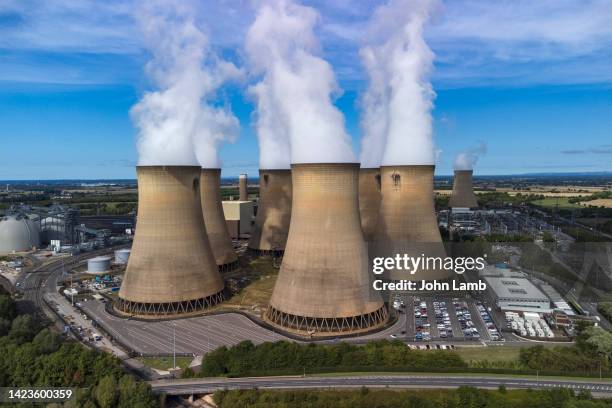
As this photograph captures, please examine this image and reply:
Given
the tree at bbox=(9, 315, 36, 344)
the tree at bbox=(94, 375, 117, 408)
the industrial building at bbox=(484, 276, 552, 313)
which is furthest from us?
the industrial building at bbox=(484, 276, 552, 313)

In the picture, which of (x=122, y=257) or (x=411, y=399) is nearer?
(x=411, y=399)

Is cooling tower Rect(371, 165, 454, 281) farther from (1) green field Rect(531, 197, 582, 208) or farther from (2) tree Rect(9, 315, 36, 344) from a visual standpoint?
(1) green field Rect(531, 197, 582, 208)

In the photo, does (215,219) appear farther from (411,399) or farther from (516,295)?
(411,399)

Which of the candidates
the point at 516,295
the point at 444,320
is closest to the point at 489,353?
the point at 444,320

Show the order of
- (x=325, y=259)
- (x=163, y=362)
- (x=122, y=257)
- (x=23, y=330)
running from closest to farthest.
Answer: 1. (x=163, y=362)
2. (x=23, y=330)
3. (x=325, y=259)
4. (x=122, y=257)

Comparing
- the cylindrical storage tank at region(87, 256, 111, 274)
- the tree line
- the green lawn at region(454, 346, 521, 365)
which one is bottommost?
the green lawn at region(454, 346, 521, 365)

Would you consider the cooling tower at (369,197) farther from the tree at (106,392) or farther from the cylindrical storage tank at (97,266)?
the tree at (106,392)

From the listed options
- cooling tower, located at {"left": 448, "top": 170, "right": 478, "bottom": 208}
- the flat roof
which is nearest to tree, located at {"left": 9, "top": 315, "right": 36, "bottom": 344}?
the flat roof

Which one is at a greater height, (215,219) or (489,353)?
(215,219)
